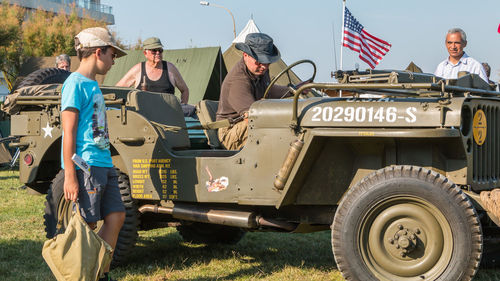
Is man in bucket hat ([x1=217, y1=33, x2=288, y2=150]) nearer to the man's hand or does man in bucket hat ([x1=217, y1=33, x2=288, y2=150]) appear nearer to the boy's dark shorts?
the boy's dark shorts

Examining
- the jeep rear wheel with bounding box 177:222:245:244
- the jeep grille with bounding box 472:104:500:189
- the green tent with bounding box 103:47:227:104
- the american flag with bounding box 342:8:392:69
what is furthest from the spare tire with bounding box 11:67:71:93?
the green tent with bounding box 103:47:227:104

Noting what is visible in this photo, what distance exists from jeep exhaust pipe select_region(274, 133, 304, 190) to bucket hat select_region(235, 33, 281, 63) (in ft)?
3.87

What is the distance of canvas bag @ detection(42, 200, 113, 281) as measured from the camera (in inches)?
150

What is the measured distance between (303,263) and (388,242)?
57.6 inches

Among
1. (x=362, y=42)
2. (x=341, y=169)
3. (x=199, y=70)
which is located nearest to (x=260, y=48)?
(x=341, y=169)

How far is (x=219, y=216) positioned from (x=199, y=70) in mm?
12409

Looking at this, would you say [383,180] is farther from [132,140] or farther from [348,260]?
[132,140]

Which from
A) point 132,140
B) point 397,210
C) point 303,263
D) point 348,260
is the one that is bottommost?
point 303,263

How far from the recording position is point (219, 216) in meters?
4.94

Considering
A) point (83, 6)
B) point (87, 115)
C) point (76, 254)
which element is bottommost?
point (76, 254)

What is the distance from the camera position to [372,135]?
4.21 m

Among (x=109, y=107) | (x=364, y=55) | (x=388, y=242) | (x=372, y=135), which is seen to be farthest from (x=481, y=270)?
(x=364, y=55)

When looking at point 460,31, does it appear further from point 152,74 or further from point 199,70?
point 199,70

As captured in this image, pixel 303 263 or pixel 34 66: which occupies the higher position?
pixel 34 66
